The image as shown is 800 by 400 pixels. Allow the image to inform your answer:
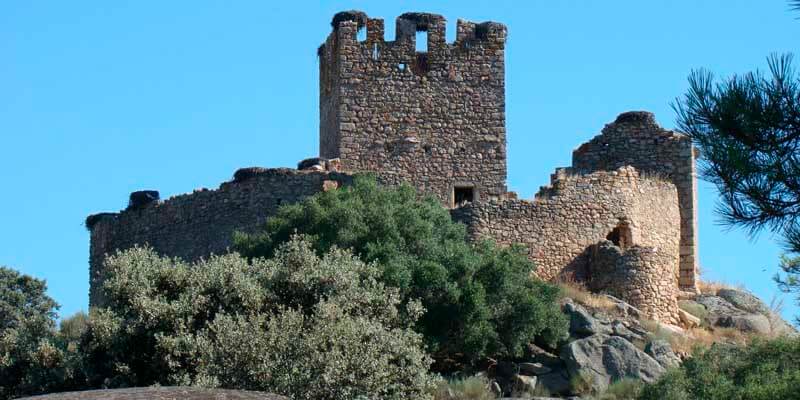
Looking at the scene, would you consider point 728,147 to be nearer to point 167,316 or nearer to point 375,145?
point 167,316

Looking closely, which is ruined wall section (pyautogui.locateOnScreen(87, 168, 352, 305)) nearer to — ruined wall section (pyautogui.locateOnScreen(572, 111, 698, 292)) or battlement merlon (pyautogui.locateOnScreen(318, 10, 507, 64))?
battlement merlon (pyautogui.locateOnScreen(318, 10, 507, 64))

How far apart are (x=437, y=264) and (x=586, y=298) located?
3.99 metres

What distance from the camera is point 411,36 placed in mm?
35750

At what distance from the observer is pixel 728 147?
18047 millimetres

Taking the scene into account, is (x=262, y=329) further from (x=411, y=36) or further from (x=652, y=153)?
(x=652, y=153)

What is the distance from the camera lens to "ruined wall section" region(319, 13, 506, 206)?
115 feet

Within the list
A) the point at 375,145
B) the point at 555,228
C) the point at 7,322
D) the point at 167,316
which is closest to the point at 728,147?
the point at 167,316

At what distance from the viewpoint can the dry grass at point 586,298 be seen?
32.2 m

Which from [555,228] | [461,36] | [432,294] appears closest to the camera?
[432,294]

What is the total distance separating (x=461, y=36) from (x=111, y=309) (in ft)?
37.4

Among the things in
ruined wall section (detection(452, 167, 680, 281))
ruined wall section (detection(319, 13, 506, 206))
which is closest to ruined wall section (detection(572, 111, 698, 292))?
ruined wall section (detection(452, 167, 680, 281))

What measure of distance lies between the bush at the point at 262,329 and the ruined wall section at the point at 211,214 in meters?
5.65

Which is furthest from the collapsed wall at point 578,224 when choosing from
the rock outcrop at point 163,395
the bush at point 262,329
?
the rock outcrop at point 163,395

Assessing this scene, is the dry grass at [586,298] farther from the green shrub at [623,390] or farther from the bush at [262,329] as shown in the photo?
the bush at [262,329]
